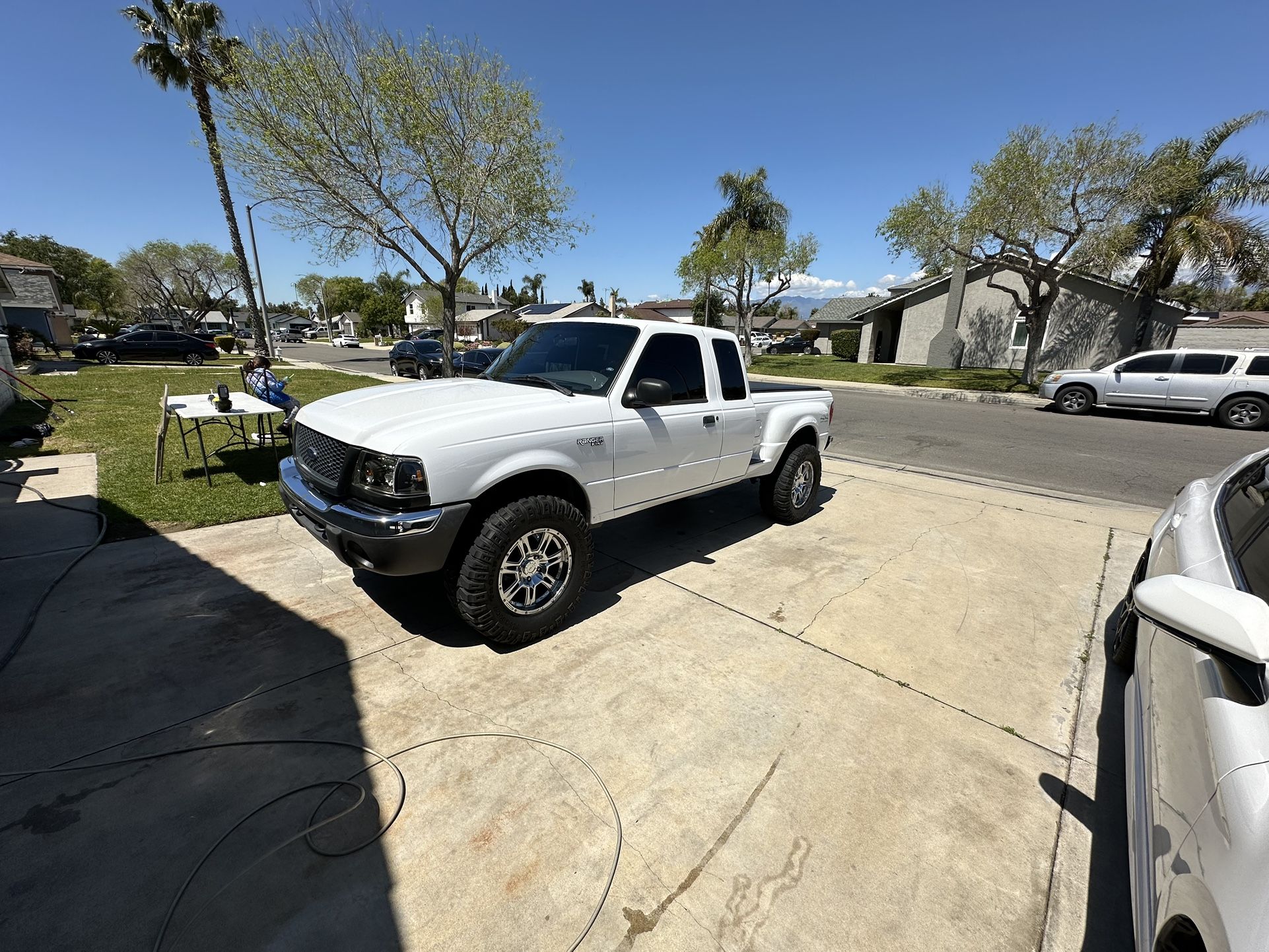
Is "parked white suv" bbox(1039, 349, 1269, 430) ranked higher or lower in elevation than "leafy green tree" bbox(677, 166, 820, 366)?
lower

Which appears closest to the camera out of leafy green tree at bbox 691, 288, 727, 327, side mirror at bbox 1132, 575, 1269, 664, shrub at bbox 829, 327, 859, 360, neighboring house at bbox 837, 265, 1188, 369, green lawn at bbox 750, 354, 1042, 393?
side mirror at bbox 1132, 575, 1269, 664

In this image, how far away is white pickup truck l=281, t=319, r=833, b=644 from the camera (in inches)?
107

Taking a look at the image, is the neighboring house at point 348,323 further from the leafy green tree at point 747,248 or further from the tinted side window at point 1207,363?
the tinted side window at point 1207,363

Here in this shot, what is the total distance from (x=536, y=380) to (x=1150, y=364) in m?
16.5

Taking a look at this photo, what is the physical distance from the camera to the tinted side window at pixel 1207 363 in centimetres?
1193

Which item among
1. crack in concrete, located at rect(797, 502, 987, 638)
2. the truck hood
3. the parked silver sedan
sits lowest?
crack in concrete, located at rect(797, 502, 987, 638)

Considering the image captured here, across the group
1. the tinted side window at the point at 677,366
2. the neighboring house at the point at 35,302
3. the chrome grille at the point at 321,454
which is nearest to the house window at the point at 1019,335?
the tinted side window at the point at 677,366

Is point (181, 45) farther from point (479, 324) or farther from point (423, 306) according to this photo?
point (423, 306)

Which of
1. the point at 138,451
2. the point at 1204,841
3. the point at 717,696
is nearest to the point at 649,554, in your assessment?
the point at 717,696

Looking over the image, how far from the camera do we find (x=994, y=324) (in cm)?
2402

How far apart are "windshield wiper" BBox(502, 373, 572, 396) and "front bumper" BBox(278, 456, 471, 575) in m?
1.12

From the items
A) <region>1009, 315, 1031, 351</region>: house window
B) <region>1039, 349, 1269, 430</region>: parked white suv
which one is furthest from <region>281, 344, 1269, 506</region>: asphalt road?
<region>1009, 315, 1031, 351</region>: house window

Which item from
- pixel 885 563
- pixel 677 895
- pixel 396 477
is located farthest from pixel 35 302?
pixel 677 895

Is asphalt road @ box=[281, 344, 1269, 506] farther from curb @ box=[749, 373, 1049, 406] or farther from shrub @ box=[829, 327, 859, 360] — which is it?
shrub @ box=[829, 327, 859, 360]
